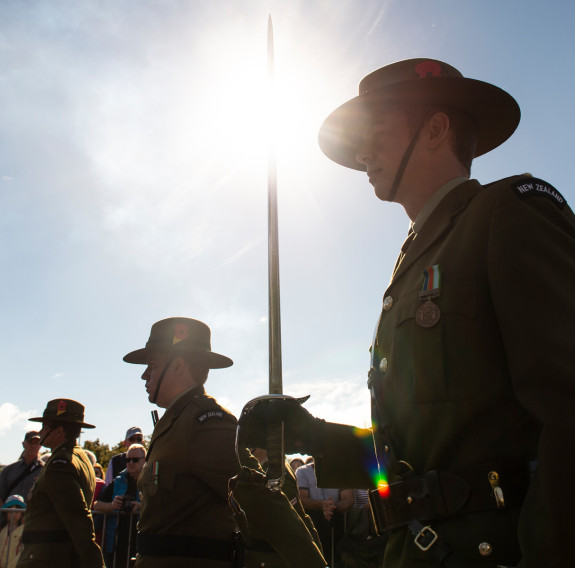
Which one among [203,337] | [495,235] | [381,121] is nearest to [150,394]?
[203,337]

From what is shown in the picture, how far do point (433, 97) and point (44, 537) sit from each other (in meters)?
5.55

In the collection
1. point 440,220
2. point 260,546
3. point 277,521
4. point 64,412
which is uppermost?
point 64,412

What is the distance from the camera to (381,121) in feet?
7.45

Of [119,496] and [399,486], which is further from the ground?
[119,496]

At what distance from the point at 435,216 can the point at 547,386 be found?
84cm

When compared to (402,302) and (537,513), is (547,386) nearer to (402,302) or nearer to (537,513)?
(537,513)

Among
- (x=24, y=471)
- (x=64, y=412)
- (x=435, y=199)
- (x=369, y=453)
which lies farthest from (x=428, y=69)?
(x=24, y=471)

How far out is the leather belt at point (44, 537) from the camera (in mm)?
5515

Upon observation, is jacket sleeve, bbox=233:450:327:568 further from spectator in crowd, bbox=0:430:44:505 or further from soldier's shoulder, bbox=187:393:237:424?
spectator in crowd, bbox=0:430:44:505

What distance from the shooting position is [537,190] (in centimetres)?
167

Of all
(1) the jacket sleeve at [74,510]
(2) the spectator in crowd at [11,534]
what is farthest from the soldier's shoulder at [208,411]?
(2) the spectator in crowd at [11,534]

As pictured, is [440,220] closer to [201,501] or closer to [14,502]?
[201,501]

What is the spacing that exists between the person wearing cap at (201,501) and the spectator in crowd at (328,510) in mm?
3681

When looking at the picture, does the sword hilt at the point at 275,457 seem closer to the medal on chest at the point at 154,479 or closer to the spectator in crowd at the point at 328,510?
the medal on chest at the point at 154,479
